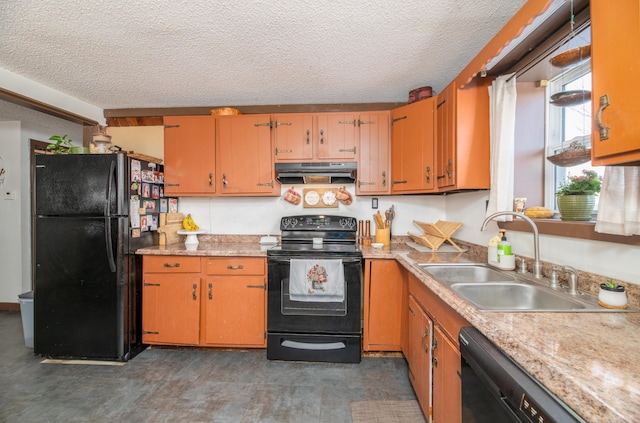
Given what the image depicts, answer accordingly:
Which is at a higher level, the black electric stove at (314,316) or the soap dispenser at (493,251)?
the soap dispenser at (493,251)

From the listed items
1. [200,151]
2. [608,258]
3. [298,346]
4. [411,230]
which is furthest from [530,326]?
[200,151]

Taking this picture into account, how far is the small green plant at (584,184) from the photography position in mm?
1319

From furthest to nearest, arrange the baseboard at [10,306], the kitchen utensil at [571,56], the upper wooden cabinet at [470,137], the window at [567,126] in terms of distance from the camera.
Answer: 1. the baseboard at [10,306]
2. the upper wooden cabinet at [470,137]
3. the window at [567,126]
4. the kitchen utensil at [571,56]

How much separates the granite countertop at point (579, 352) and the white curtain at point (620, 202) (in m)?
0.32

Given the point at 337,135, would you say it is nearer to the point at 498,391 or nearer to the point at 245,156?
the point at 245,156

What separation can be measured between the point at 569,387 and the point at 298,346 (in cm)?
196

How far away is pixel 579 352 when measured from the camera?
0.71 metres

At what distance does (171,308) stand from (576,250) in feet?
9.43

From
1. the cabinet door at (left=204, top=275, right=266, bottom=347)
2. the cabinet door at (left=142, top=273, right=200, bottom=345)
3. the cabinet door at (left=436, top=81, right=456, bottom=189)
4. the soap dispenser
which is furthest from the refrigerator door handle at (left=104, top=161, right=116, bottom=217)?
the soap dispenser

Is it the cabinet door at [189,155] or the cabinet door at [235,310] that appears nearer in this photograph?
the cabinet door at [235,310]

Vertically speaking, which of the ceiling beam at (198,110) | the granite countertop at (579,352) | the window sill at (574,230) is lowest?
the granite countertop at (579,352)

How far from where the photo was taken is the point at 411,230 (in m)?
2.93

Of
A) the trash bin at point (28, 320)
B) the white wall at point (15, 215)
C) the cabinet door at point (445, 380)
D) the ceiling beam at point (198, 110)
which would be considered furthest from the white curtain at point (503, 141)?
the white wall at point (15, 215)

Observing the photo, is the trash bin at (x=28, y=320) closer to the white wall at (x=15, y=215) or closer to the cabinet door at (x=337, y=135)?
the white wall at (x=15, y=215)
